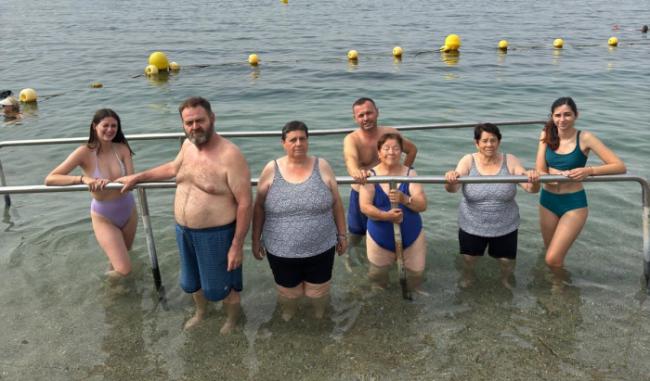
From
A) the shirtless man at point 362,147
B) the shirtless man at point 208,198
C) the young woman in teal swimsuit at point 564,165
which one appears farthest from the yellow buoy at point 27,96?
the young woman in teal swimsuit at point 564,165

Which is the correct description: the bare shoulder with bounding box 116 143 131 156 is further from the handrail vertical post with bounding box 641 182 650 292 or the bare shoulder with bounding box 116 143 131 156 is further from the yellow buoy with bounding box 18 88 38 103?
the yellow buoy with bounding box 18 88 38 103

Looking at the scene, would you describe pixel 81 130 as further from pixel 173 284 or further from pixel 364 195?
pixel 364 195

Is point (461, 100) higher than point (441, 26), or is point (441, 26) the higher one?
point (441, 26)

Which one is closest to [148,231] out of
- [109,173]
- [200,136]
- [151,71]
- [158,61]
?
[109,173]

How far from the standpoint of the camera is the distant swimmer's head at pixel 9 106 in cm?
1397

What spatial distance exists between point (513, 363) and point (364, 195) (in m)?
1.87

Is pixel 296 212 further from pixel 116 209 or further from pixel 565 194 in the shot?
pixel 565 194

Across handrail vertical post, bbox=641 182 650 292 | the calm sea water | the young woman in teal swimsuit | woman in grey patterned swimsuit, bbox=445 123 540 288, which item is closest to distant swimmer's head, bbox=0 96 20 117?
the calm sea water

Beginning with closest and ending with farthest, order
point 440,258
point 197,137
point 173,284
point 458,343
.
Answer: point 197,137 → point 458,343 → point 173,284 → point 440,258

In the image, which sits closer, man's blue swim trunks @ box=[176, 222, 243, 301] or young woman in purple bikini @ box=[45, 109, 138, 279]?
man's blue swim trunks @ box=[176, 222, 243, 301]

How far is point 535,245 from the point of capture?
19.7ft

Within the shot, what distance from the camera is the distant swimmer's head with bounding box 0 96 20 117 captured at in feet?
45.8

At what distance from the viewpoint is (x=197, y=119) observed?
366 cm

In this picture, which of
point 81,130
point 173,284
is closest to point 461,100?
point 81,130
